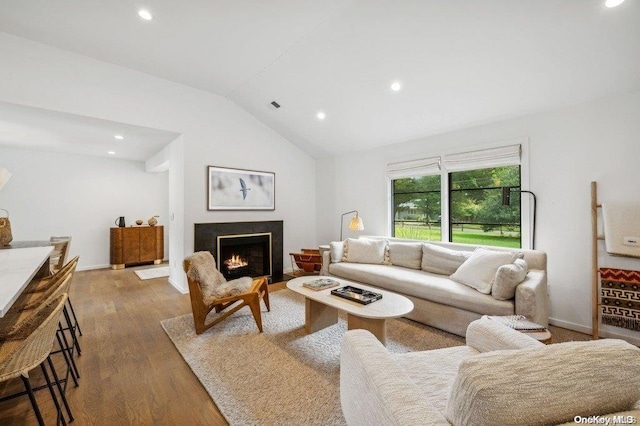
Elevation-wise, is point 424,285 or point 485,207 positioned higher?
Answer: point 485,207

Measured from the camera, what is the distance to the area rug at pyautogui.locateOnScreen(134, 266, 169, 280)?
5.13m

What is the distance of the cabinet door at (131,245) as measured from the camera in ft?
19.2

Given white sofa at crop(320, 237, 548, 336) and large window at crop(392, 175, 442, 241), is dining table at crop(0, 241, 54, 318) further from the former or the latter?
large window at crop(392, 175, 442, 241)

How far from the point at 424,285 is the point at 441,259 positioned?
0.62 m

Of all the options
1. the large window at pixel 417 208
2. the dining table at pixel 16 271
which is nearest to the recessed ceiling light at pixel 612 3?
the large window at pixel 417 208

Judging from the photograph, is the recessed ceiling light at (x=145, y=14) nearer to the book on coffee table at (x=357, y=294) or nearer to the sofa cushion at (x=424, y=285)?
the book on coffee table at (x=357, y=294)

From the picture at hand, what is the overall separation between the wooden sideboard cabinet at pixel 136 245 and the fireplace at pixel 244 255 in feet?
8.58

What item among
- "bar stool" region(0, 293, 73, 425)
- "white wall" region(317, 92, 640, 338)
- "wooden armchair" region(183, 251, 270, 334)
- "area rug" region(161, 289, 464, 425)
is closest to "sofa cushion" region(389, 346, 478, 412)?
"area rug" region(161, 289, 464, 425)

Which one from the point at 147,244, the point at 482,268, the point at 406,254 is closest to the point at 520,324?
the point at 482,268

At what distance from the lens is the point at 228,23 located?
110 inches

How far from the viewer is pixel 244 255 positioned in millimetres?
5047

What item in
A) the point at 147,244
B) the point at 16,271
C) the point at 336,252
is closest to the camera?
the point at 16,271

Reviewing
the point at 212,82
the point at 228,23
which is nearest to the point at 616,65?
the point at 228,23

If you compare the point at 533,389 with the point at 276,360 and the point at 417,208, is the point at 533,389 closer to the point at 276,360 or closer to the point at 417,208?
the point at 276,360
